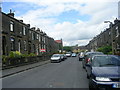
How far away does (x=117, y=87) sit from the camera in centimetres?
610

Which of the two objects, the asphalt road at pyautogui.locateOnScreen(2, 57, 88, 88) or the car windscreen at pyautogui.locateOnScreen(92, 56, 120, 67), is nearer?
the car windscreen at pyautogui.locateOnScreen(92, 56, 120, 67)

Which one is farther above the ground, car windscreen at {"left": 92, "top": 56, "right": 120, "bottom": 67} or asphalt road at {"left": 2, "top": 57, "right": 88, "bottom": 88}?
car windscreen at {"left": 92, "top": 56, "right": 120, "bottom": 67}

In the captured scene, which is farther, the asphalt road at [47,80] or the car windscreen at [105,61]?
the asphalt road at [47,80]

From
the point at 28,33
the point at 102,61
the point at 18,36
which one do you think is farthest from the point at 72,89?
→ the point at 28,33

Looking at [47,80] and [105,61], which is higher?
[105,61]

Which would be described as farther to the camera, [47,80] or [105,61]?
[47,80]

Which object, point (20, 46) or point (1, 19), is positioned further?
point (20, 46)

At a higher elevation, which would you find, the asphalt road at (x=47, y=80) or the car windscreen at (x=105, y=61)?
the car windscreen at (x=105, y=61)

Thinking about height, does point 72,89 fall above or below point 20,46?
below

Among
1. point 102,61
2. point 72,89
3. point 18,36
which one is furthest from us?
point 18,36

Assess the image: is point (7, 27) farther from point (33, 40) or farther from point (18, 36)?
point (33, 40)

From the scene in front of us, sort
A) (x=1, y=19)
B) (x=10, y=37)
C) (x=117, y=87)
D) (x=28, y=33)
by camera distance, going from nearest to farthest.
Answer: (x=117, y=87)
(x=1, y=19)
(x=10, y=37)
(x=28, y=33)

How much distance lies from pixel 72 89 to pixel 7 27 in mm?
21008

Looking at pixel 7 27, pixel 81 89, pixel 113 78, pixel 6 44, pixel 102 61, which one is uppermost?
pixel 7 27
